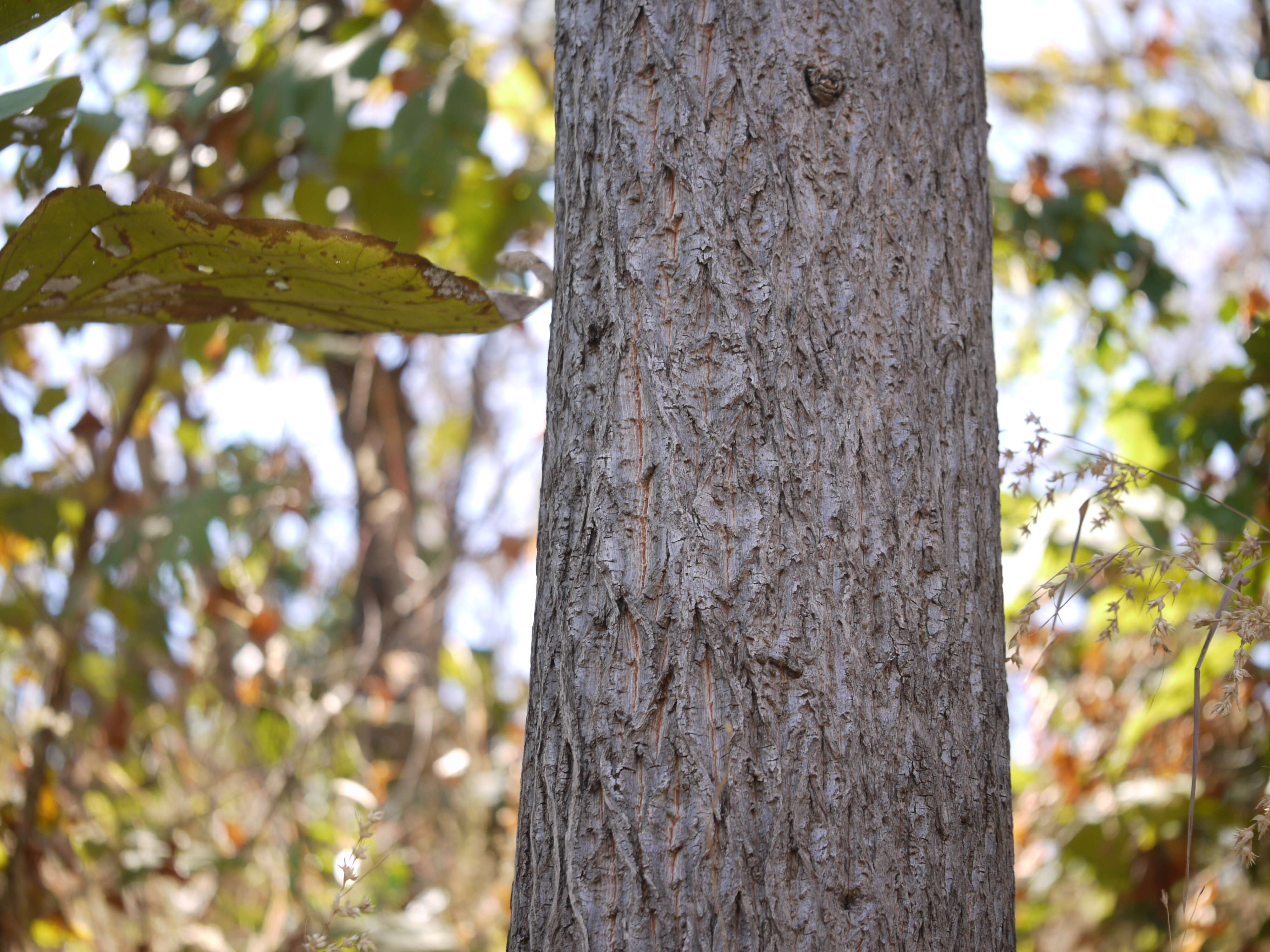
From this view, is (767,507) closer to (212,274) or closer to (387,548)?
(212,274)

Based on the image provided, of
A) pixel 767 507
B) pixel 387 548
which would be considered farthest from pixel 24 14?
pixel 387 548

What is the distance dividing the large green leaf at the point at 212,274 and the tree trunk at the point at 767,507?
0.29 m

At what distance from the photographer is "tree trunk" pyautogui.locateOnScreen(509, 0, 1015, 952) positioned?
76 centimetres

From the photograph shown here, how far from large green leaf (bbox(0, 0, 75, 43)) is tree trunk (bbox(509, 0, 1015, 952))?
2.41 ft

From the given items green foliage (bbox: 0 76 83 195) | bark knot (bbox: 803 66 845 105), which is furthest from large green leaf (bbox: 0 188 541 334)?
bark knot (bbox: 803 66 845 105)

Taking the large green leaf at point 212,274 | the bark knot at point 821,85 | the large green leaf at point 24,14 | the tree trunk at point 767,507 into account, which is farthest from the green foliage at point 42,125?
the bark knot at point 821,85

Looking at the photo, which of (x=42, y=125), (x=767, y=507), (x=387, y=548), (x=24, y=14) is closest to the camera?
(x=767, y=507)

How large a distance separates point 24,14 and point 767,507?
117 centimetres

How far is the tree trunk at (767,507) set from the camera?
0.76 meters

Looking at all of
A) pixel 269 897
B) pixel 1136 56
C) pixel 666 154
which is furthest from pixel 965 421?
pixel 1136 56

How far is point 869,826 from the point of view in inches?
30.3

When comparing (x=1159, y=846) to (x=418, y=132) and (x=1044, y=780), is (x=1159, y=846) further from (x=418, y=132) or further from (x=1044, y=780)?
(x=418, y=132)

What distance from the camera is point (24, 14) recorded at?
3.79ft

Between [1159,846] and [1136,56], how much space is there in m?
3.25
